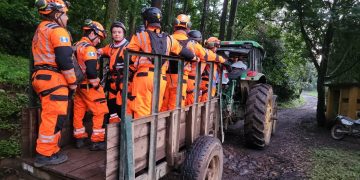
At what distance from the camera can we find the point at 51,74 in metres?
3.53

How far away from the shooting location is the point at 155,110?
314 cm

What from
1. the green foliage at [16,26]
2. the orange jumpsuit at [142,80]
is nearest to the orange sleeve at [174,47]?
the orange jumpsuit at [142,80]

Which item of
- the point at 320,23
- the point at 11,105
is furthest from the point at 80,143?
the point at 320,23

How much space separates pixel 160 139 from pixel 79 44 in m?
1.82

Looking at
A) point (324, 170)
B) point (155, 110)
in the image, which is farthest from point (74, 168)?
point (324, 170)

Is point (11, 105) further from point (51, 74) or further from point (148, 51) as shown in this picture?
point (148, 51)

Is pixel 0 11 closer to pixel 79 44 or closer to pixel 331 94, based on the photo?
pixel 79 44

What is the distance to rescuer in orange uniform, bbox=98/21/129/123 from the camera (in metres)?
4.48

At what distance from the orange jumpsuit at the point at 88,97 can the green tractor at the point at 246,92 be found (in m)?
2.61

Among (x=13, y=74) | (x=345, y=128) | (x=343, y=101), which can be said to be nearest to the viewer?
(x=13, y=74)

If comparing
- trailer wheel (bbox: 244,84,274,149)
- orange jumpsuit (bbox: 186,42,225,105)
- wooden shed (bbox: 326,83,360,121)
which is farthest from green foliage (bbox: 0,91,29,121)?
wooden shed (bbox: 326,83,360,121)

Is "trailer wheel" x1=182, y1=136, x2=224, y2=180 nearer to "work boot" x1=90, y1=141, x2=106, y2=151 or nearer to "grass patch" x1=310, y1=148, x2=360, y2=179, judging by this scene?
"work boot" x1=90, y1=141, x2=106, y2=151

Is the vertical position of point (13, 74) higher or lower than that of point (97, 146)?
higher

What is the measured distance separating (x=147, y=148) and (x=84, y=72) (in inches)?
65.2
